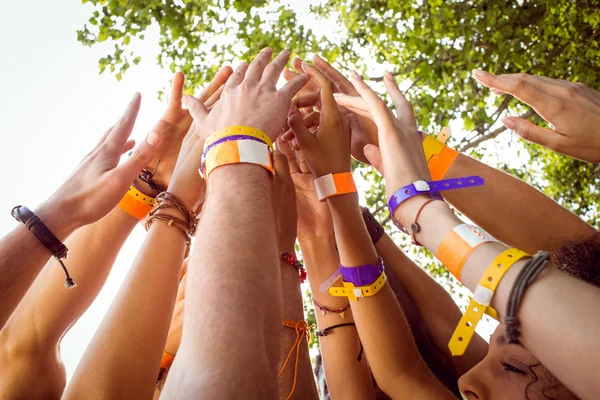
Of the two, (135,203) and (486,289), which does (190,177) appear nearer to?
(135,203)

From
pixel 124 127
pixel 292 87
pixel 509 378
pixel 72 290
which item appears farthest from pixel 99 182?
pixel 509 378

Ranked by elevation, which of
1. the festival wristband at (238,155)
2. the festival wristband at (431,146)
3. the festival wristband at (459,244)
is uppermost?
the festival wristband at (431,146)

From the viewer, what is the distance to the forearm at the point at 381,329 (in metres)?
1.73

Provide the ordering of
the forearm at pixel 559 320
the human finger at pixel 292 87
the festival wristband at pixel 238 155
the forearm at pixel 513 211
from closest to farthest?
the forearm at pixel 559 320
the festival wristband at pixel 238 155
the human finger at pixel 292 87
the forearm at pixel 513 211

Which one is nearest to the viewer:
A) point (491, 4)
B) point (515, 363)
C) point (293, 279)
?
point (515, 363)

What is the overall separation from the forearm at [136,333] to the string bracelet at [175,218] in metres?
0.06

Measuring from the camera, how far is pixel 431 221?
3.90ft

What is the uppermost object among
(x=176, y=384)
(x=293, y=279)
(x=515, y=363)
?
(x=293, y=279)

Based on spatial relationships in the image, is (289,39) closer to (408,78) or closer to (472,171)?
(408,78)

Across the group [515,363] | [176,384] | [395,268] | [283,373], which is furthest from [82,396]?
[395,268]

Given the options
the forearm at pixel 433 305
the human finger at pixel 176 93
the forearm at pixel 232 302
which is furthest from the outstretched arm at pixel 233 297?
the forearm at pixel 433 305

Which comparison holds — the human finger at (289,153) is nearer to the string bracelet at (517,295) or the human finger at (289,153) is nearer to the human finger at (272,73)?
the human finger at (272,73)

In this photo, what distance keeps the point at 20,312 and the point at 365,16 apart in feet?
17.2

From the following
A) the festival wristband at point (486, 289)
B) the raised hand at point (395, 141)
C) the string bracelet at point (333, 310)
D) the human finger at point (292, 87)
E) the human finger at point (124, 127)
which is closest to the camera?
the festival wristband at point (486, 289)
